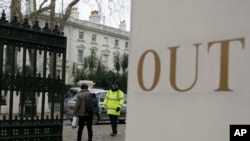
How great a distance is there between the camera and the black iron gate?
15.6 feet

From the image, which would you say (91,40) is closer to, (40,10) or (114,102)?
(40,10)

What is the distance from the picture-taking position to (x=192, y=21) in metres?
1.06

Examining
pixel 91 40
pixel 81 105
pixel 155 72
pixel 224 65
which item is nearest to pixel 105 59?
pixel 91 40

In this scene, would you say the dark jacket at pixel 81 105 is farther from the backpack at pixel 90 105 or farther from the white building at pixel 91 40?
the white building at pixel 91 40

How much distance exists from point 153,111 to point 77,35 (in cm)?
5415

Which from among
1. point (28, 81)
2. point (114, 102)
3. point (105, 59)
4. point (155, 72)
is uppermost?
point (105, 59)

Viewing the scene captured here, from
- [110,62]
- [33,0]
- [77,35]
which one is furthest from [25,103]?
[110,62]

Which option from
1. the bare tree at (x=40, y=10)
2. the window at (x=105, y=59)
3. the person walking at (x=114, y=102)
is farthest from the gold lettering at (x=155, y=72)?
the window at (x=105, y=59)

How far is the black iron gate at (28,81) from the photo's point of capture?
474 cm

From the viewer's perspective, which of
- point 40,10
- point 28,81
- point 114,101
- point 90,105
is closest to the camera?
point 28,81

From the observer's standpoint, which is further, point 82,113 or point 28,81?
point 82,113

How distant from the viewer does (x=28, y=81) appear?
491cm

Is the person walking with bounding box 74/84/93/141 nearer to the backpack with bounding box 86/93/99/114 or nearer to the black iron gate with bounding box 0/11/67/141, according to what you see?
the backpack with bounding box 86/93/99/114

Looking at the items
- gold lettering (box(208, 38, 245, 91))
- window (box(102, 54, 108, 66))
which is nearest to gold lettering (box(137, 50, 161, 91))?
gold lettering (box(208, 38, 245, 91))
